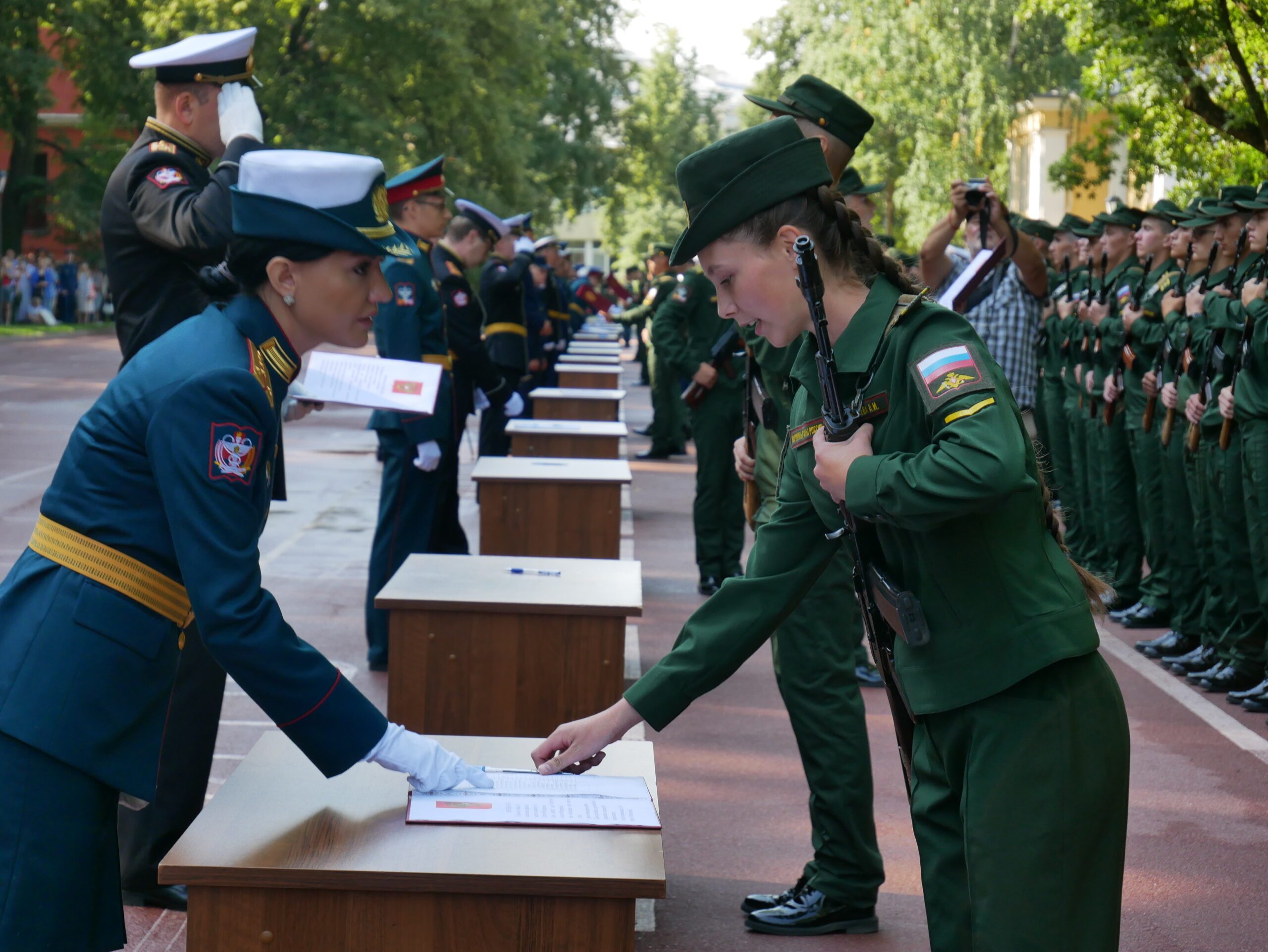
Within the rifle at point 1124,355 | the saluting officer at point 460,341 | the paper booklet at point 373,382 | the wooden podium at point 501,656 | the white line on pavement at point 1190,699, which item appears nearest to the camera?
the wooden podium at point 501,656

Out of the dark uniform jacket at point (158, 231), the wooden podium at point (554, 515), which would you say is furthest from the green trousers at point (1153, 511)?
the dark uniform jacket at point (158, 231)

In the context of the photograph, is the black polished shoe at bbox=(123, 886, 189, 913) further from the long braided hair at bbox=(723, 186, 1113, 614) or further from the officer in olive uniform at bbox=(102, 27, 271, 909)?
the long braided hair at bbox=(723, 186, 1113, 614)

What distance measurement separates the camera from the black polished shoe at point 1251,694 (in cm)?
726

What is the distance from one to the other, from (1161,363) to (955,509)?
24.3ft

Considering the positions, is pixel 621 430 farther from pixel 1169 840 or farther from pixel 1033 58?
pixel 1033 58

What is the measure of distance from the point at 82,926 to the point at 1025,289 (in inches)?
315

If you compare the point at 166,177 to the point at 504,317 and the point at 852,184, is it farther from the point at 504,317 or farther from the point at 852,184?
the point at 504,317

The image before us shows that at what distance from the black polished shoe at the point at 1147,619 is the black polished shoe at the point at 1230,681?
1.63m

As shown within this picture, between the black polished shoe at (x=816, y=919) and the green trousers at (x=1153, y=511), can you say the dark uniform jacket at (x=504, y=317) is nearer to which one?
the green trousers at (x=1153, y=511)

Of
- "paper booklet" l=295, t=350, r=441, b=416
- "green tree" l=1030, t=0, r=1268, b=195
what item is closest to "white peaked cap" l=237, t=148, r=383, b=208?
"paper booklet" l=295, t=350, r=441, b=416

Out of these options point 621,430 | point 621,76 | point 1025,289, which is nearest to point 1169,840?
point 1025,289

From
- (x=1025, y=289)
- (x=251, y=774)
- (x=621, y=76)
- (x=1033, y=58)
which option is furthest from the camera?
(x=621, y=76)

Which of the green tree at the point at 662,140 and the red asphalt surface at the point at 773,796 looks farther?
the green tree at the point at 662,140

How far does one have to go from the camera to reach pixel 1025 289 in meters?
9.55
